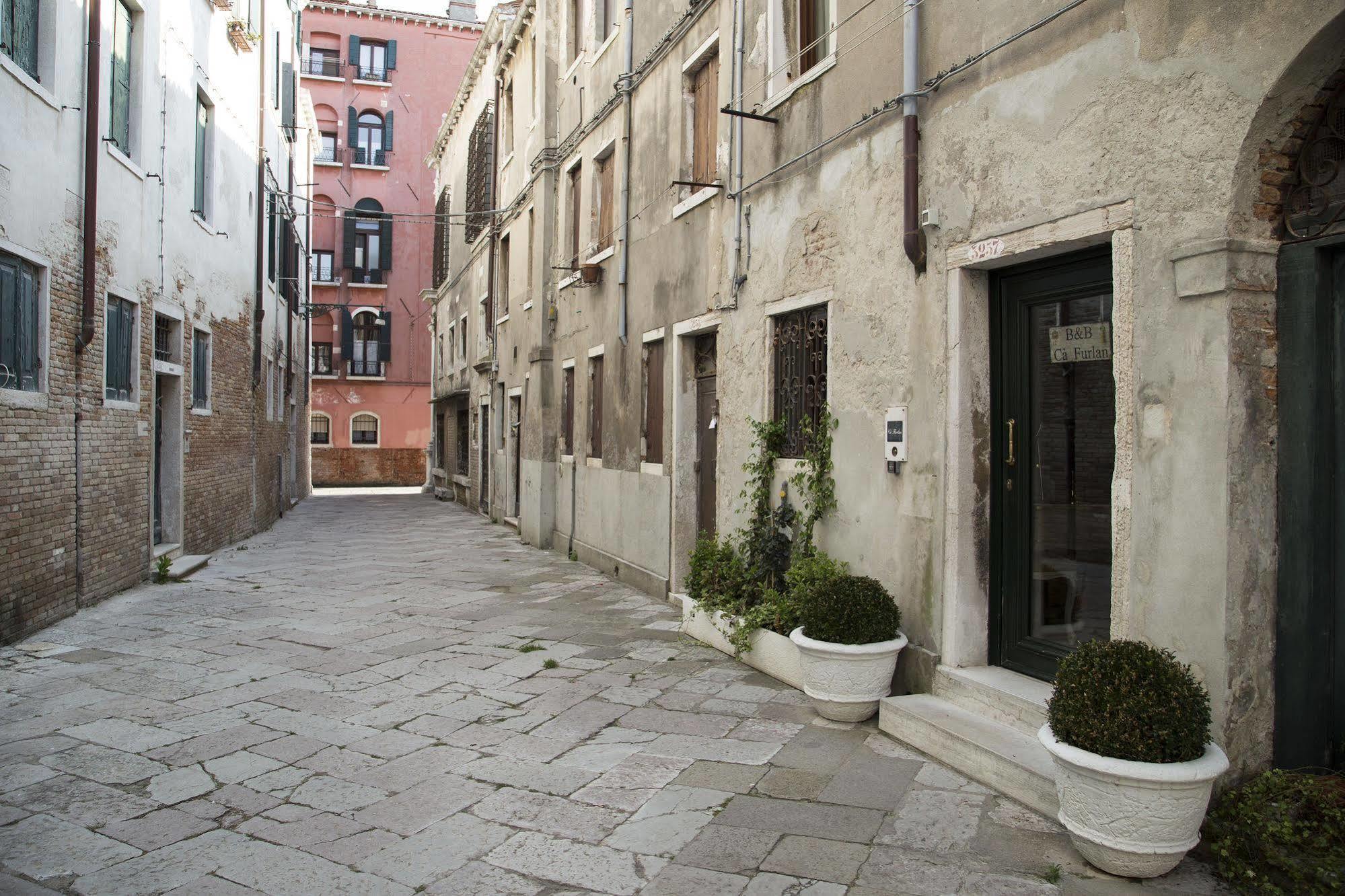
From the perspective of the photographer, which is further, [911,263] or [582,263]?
[582,263]

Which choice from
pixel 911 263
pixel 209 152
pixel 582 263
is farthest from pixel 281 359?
pixel 911 263

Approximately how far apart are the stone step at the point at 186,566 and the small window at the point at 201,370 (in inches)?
77.1

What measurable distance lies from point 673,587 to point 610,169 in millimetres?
5669

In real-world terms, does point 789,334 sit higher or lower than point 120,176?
lower

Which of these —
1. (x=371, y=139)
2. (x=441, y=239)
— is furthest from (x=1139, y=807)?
(x=371, y=139)

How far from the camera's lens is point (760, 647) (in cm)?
650

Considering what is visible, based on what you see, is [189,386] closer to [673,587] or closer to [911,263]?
[673,587]

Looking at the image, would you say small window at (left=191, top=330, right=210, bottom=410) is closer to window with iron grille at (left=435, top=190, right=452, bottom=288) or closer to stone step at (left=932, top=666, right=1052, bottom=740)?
stone step at (left=932, top=666, right=1052, bottom=740)

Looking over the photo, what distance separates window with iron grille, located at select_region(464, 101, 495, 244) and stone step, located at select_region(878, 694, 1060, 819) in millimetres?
15347

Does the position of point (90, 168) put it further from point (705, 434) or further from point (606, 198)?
point (705, 434)

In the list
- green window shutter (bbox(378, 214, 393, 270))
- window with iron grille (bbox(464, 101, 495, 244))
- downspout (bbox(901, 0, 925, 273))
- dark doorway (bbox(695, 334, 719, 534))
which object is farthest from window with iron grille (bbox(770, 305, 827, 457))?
green window shutter (bbox(378, 214, 393, 270))

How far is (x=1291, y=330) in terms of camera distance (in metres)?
3.67

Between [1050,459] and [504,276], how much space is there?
1475cm

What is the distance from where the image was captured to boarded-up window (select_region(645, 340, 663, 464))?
10.0m
